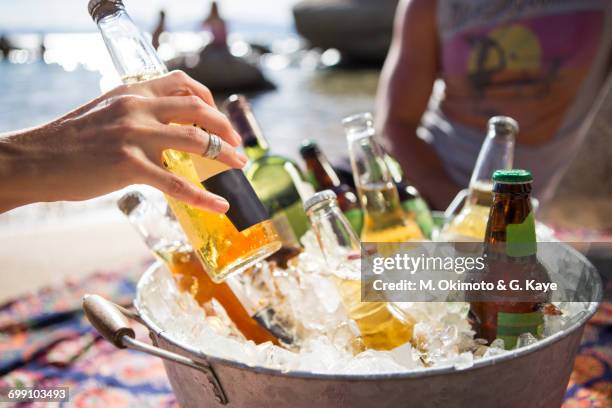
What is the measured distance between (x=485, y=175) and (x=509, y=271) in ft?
1.03

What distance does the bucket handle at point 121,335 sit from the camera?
595 mm

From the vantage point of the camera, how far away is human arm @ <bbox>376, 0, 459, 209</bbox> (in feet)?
6.11

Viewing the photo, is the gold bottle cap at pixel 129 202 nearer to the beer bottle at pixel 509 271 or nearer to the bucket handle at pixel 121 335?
the bucket handle at pixel 121 335

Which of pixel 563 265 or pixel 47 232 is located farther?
pixel 47 232

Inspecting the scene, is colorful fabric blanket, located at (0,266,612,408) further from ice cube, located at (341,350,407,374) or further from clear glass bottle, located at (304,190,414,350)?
ice cube, located at (341,350,407,374)

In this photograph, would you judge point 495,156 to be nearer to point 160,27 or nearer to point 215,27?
point 160,27

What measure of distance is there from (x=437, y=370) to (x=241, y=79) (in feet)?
35.9

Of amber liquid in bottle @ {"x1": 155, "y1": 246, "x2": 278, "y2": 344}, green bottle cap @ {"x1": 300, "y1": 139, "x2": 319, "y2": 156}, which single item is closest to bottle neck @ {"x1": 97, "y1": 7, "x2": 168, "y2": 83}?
amber liquid in bottle @ {"x1": 155, "y1": 246, "x2": 278, "y2": 344}

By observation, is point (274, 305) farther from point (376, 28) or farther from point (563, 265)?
point (376, 28)

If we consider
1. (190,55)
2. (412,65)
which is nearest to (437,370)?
(412,65)

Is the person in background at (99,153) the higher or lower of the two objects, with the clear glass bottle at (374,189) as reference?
higher

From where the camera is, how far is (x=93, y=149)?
62cm

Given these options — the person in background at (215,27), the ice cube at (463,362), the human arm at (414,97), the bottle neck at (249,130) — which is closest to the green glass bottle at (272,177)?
the bottle neck at (249,130)

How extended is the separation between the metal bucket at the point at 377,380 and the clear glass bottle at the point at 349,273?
203mm
